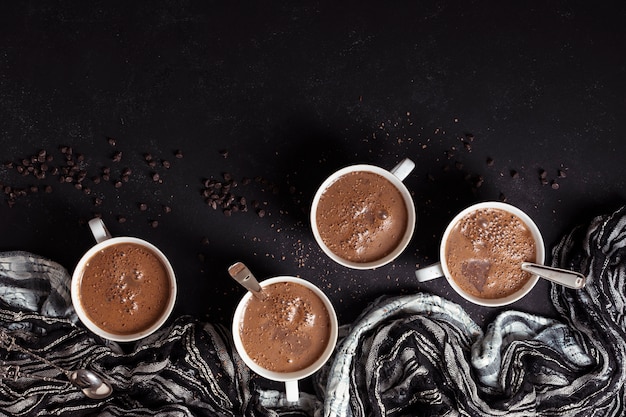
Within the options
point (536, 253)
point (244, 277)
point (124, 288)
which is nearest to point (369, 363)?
point (244, 277)

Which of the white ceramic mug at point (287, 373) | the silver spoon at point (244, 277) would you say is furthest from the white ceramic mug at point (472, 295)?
the silver spoon at point (244, 277)

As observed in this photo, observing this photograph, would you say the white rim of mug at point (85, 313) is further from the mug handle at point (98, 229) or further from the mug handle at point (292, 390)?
the mug handle at point (292, 390)

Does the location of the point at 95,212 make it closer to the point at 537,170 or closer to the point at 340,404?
the point at 340,404

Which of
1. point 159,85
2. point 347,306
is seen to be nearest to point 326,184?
point 347,306

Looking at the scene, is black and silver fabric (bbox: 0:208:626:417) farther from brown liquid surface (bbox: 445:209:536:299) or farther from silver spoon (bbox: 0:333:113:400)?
brown liquid surface (bbox: 445:209:536:299)

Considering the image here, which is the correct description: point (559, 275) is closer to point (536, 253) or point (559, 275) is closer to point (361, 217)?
point (536, 253)

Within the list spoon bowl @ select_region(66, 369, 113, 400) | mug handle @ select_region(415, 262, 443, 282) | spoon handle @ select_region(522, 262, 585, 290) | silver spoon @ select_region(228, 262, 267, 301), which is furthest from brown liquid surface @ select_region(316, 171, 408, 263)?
spoon bowl @ select_region(66, 369, 113, 400)
